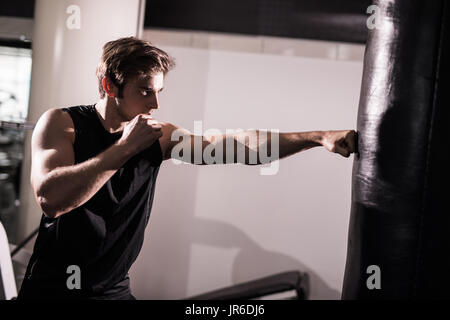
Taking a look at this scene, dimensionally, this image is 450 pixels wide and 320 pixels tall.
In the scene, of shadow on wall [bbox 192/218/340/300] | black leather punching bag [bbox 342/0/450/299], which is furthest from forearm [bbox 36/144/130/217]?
shadow on wall [bbox 192/218/340/300]

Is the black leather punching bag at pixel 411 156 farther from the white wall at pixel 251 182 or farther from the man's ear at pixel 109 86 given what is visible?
the white wall at pixel 251 182

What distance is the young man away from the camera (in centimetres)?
154

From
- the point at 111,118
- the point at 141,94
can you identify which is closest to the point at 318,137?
the point at 141,94

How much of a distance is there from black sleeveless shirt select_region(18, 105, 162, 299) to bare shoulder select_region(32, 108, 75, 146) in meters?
0.03

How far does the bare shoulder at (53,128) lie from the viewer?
1.53 metres

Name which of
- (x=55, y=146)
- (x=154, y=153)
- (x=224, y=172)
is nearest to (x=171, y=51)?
(x=224, y=172)

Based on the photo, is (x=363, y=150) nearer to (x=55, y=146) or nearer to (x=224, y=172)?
(x=55, y=146)

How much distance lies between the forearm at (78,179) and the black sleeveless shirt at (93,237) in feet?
0.66

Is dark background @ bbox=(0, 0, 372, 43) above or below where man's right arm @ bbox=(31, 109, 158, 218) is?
above

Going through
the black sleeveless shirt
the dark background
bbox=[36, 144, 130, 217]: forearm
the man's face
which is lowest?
the black sleeveless shirt

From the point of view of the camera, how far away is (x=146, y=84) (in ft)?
5.28

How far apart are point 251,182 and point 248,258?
2.08ft

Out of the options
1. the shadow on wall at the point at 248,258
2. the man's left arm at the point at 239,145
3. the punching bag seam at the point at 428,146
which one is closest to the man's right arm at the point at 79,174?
the man's left arm at the point at 239,145

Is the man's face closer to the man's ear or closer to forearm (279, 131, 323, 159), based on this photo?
the man's ear
